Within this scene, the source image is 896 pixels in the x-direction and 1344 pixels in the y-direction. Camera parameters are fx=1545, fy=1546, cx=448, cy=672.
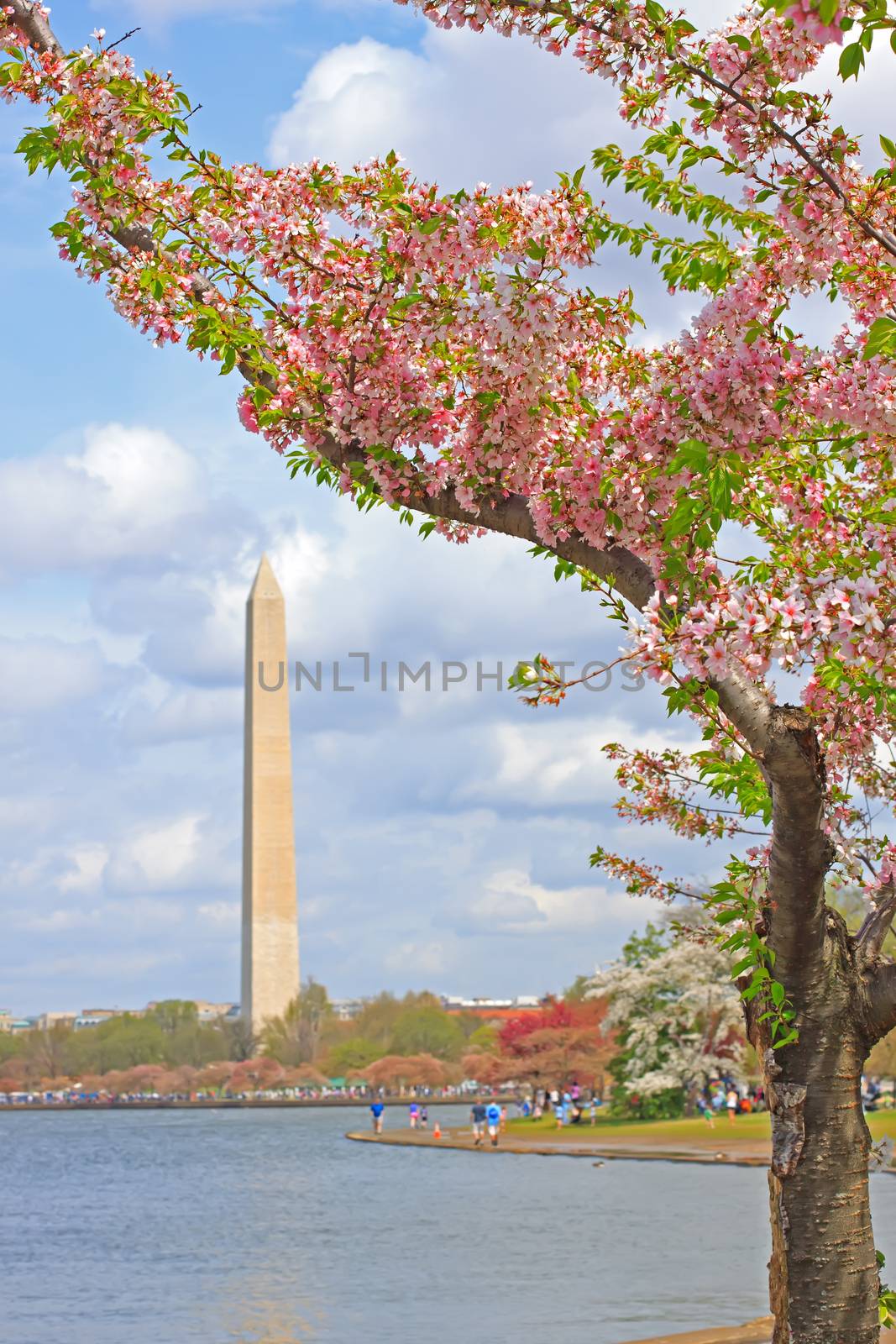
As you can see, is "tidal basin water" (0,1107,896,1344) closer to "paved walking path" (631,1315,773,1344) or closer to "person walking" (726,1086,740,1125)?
"paved walking path" (631,1315,773,1344)

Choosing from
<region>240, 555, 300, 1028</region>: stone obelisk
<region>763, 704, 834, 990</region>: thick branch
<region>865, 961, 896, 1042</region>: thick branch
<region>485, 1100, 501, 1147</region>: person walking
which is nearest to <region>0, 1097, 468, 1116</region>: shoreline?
<region>240, 555, 300, 1028</region>: stone obelisk

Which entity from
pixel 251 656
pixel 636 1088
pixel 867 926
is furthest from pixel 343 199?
pixel 251 656

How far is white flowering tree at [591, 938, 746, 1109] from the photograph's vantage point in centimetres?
4819

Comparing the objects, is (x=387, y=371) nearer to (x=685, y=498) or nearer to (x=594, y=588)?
(x=594, y=588)

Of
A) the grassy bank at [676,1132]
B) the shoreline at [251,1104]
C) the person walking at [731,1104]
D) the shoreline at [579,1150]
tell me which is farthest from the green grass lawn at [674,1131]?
the shoreline at [251,1104]

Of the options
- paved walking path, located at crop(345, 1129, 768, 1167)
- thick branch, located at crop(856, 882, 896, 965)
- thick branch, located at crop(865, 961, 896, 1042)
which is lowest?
paved walking path, located at crop(345, 1129, 768, 1167)

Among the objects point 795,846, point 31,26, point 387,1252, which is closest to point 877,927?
point 795,846

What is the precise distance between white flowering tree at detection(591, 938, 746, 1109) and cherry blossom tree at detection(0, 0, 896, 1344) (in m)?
42.4

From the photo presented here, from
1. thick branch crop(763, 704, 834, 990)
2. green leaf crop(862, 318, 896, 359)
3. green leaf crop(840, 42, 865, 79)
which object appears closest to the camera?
green leaf crop(840, 42, 865, 79)

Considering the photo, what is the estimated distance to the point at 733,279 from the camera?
6.66 m

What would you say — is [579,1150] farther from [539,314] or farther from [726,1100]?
[539,314]

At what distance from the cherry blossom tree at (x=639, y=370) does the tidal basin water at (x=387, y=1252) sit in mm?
8640

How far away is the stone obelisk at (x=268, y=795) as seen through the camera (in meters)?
58.8

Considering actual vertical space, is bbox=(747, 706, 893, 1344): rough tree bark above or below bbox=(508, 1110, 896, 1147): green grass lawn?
above
